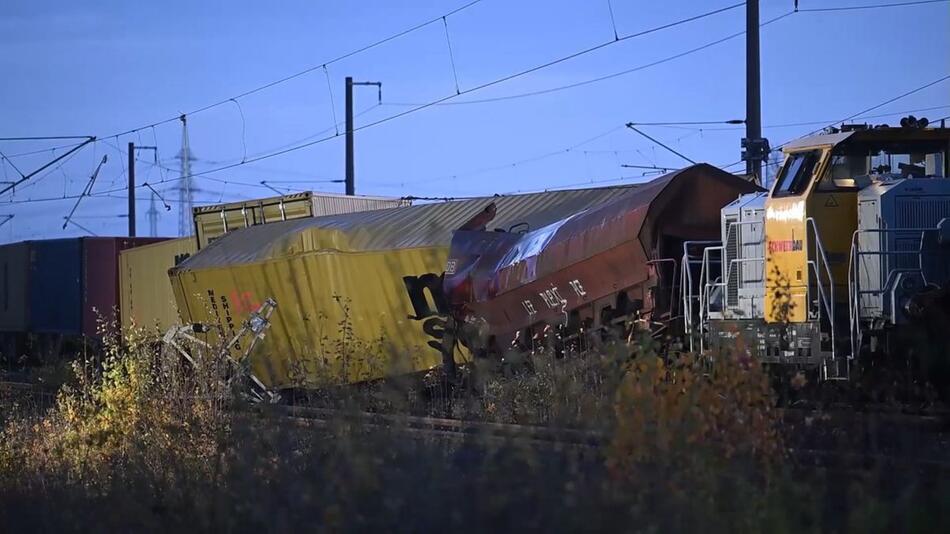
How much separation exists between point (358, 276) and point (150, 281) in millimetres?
12634

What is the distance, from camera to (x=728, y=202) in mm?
14938

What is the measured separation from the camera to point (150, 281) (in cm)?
2958

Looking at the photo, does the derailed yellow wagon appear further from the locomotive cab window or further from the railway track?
the railway track

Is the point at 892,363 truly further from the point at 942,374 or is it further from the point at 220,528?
the point at 220,528

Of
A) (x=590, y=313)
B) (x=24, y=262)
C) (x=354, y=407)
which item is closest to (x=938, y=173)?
(x=590, y=313)

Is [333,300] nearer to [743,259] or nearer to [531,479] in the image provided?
[743,259]

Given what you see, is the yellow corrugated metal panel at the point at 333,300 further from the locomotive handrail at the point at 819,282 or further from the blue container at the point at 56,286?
the blue container at the point at 56,286

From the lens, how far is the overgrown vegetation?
19.5 ft

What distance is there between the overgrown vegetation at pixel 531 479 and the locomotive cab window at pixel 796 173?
4.52 metres

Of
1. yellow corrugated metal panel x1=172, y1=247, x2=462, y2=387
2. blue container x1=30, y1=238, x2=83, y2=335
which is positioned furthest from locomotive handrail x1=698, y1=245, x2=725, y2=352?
blue container x1=30, y1=238, x2=83, y2=335

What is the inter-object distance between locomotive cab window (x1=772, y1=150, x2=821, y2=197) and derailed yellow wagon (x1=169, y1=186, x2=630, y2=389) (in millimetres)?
5630

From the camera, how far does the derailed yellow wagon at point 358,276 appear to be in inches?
710

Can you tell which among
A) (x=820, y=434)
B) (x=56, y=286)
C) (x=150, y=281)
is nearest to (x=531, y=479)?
(x=820, y=434)

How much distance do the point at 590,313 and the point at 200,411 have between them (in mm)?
5807
